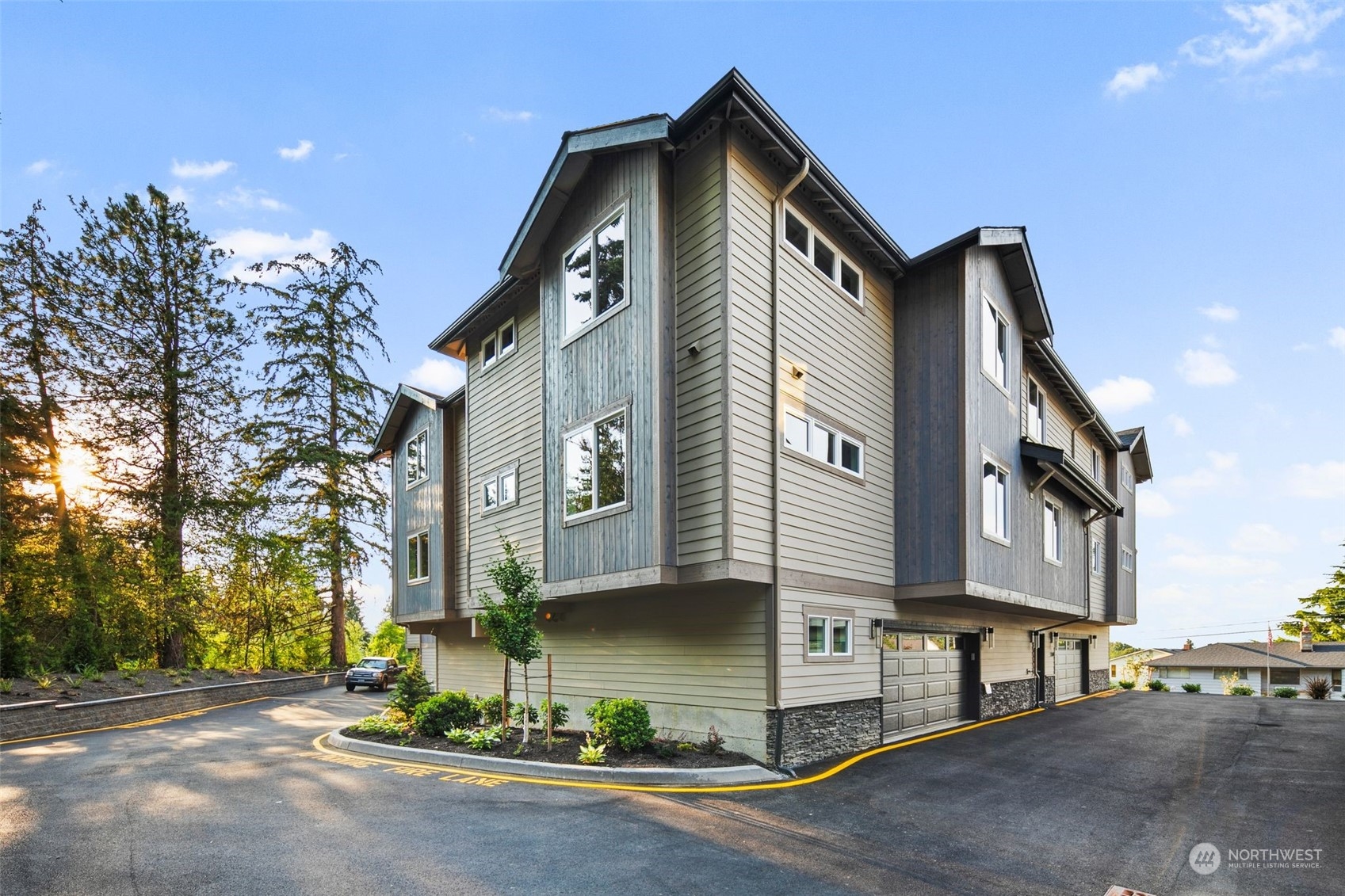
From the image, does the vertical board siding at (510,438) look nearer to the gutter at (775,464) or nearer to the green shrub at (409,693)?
the green shrub at (409,693)

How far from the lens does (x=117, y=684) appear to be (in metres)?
19.1

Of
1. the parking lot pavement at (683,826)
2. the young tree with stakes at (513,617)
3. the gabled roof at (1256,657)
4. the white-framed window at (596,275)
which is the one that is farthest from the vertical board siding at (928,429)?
the gabled roof at (1256,657)

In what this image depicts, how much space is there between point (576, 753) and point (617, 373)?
5.47 metres

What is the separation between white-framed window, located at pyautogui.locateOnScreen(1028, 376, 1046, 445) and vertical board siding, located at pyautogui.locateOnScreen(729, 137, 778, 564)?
8.95m

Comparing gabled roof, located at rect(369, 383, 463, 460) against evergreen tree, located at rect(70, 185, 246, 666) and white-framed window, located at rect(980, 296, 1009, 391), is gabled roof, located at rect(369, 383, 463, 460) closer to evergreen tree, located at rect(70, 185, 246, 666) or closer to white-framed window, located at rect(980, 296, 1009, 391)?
evergreen tree, located at rect(70, 185, 246, 666)

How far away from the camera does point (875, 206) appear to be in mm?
12656

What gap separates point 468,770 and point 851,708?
5.68 meters

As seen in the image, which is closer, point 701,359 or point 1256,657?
point 701,359

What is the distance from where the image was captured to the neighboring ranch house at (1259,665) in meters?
44.0

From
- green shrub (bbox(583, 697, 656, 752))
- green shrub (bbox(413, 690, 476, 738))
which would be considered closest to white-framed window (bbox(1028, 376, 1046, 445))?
green shrub (bbox(583, 697, 656, 752))

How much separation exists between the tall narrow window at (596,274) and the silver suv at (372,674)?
60.8 feet

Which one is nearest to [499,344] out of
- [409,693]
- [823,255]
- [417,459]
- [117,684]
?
[417,459]

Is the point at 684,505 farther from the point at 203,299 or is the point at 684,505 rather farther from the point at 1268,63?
the point at 203,299

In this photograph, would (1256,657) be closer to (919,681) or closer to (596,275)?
(919,681)
